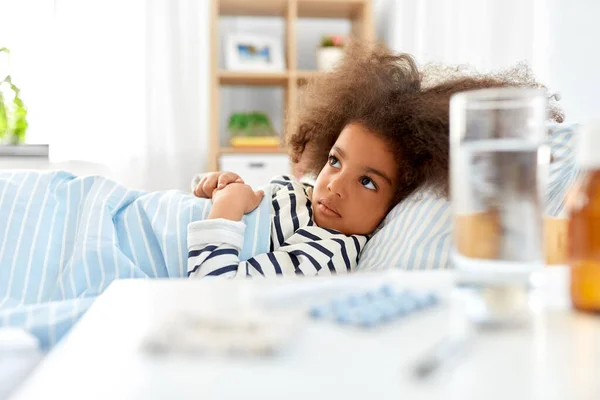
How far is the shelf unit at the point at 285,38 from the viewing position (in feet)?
9.73

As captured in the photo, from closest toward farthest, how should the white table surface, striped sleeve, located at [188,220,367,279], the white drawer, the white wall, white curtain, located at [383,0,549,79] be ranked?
1. the white table surface
2. striped sleeve, located at [188,220,367,279]
3. the white wall
4. white curtain, located at [383,0,549,79]
5. the white drawer

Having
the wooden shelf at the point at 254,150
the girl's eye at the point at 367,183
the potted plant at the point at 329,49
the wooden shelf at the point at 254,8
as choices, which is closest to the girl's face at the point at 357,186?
the girl's eye at the point at 367,183

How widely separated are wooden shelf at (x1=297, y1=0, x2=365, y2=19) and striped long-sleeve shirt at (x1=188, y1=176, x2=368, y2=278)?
208cm

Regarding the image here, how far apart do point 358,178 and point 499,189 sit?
654mm

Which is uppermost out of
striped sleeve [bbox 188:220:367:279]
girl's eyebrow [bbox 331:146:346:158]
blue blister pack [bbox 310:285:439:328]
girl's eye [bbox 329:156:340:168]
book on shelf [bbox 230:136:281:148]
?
book on shelf [bbox 230:136:281:148]

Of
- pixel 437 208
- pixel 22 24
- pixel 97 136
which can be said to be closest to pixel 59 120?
pixel 97 136

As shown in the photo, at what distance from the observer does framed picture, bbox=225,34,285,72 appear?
310cm

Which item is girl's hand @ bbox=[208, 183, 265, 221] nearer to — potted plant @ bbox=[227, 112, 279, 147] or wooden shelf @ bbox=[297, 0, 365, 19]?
potted plant @ bbox=[227, 112, 279, 147]

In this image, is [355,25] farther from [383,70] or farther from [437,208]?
[437,208]

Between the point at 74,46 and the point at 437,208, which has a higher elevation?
the point at 74,46

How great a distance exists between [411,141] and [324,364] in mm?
843

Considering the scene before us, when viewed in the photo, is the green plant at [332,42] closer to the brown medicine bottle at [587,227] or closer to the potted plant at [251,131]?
the potted plant at [251,131]

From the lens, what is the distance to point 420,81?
1.24 metres

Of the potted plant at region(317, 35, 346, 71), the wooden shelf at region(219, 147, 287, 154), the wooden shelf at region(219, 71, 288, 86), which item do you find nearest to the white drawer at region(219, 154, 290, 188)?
the wooden shelf at region(219, 147, 287, 154)
